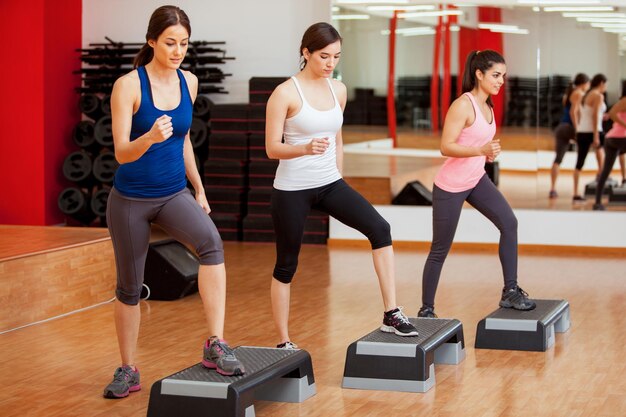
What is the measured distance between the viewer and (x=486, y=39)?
29.5 ft

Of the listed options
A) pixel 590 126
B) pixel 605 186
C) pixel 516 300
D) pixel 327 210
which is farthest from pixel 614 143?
pixel 327 210

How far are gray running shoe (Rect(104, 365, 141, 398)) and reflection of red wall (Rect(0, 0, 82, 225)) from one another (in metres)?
6.12

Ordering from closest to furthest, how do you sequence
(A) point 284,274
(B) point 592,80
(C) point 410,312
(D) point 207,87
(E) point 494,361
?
(A) point 284,274, (E) point 494,361, (C) point 410,312, (B) point 592,80, (D) point 207,87

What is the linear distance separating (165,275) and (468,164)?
231 centimetres

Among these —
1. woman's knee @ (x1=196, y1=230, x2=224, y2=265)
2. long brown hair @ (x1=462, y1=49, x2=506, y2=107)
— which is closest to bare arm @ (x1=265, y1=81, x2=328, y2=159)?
woman's knee @ (x1=196, y1=230, x2=224, y2=265)

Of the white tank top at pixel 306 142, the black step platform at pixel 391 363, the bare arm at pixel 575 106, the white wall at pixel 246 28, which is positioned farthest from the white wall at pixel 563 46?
the black step platform at pixel 391 363

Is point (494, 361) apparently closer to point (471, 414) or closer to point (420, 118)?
point (471, 414)

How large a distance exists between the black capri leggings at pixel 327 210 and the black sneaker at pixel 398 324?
297mm

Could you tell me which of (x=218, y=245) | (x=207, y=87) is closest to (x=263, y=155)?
(x=207, y=87)

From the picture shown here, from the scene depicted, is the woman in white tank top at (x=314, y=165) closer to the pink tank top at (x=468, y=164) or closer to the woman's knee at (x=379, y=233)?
the woman's knee at (x=379, y=233)

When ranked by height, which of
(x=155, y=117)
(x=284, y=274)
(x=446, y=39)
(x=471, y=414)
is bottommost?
(x=471, y=414)

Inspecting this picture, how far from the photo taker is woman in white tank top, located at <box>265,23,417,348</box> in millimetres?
4117

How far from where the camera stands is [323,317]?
5.83 meters

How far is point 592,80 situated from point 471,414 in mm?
5769
